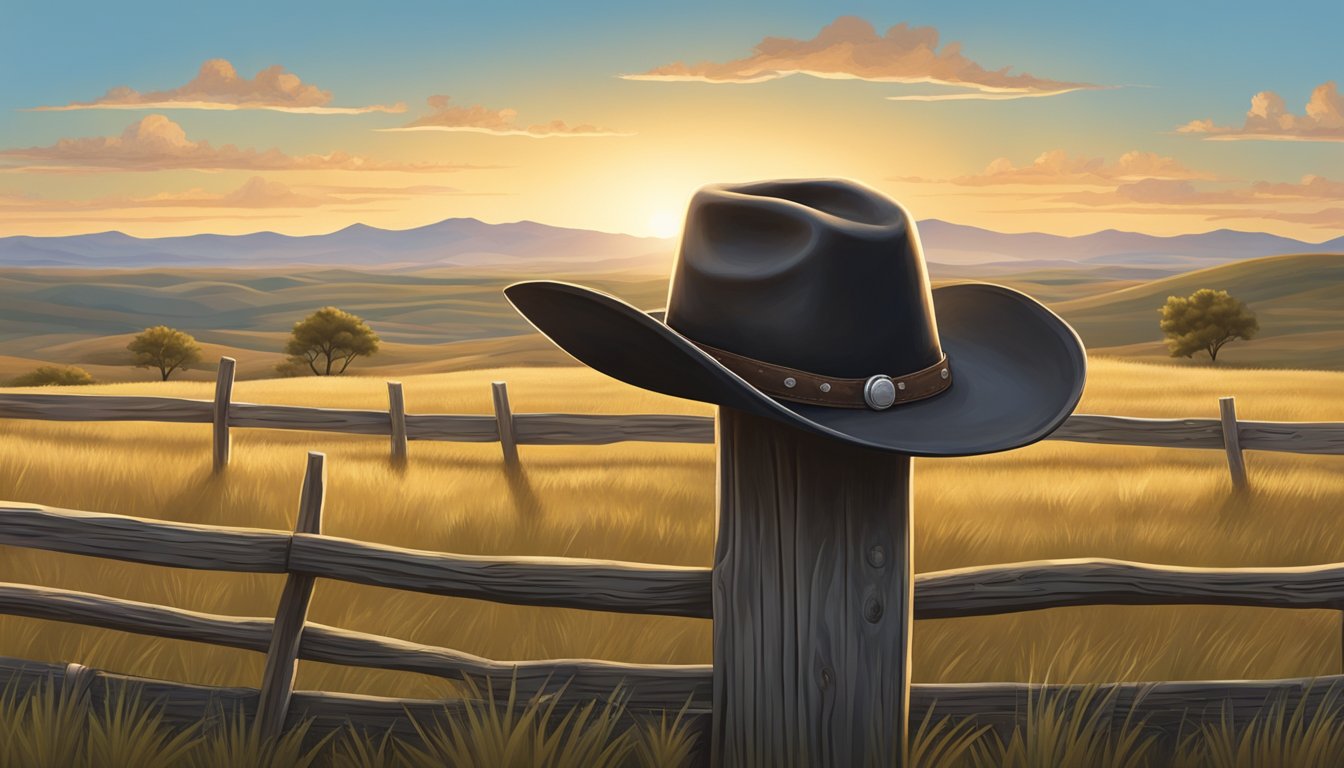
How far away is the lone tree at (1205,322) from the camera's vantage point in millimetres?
46625

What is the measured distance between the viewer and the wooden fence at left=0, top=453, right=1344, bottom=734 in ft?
11.1

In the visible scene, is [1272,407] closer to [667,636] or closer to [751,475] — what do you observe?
[667,636]

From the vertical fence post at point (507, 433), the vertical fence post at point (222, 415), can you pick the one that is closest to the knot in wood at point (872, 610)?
the vertical fence post at point (507, 433)

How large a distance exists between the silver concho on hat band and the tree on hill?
1766 inches

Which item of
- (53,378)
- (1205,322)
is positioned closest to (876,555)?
(53,378)

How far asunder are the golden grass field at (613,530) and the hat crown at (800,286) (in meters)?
1.60

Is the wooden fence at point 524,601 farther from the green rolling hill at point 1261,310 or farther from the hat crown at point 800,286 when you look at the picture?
the green rolling hill at point 1261,310

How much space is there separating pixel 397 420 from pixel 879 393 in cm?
843

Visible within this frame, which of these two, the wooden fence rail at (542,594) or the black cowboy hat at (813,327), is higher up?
the black cowboy hat at (813,327)

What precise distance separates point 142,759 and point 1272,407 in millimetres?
19402

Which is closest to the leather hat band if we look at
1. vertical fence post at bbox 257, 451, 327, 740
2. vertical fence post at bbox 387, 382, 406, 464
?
vertical fence post at bbox 257, 451, 327, 740

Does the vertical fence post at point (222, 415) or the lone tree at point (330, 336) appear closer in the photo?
the vertical fence post at point (222, 415)

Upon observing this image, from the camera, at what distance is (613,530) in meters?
7.64

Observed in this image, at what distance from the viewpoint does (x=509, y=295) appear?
264 cm
